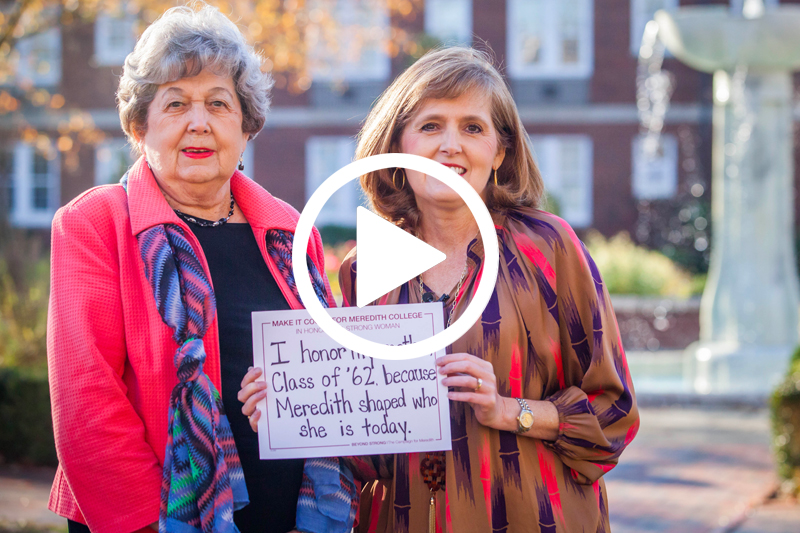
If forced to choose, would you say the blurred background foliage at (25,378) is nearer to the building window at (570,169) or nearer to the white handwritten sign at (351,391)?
the white handwritten sign at (351,391)

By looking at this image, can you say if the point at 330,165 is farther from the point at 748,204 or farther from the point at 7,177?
the point at 748,204

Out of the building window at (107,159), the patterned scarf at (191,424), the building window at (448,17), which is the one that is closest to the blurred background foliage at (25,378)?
the patterned scarf at (191,424)

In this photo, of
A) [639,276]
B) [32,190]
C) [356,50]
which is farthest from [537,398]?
[32,190]

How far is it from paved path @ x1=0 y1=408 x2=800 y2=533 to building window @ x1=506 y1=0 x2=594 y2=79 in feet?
51.9

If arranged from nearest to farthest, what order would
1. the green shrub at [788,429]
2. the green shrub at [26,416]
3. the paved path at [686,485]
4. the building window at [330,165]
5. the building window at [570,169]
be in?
the paved path at [686,485] < the green shrub at [788,429] < the green shrub at [26,416] < the building window at [570,169] < the building window at [330,165]

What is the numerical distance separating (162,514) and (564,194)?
70.0ft

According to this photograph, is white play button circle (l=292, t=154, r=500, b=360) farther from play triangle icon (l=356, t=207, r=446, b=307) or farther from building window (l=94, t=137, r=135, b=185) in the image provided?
building window (l=94, t=137, r=135, b=185)

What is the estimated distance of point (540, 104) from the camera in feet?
74.5

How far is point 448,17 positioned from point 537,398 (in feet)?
71.5

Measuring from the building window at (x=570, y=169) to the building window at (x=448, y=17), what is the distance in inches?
147

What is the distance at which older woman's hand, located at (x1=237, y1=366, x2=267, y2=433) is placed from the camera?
6.97ft

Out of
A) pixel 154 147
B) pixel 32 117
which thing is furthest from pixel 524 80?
pixel 154 147

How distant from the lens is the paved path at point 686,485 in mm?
5566

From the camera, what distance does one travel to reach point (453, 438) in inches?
88.6
